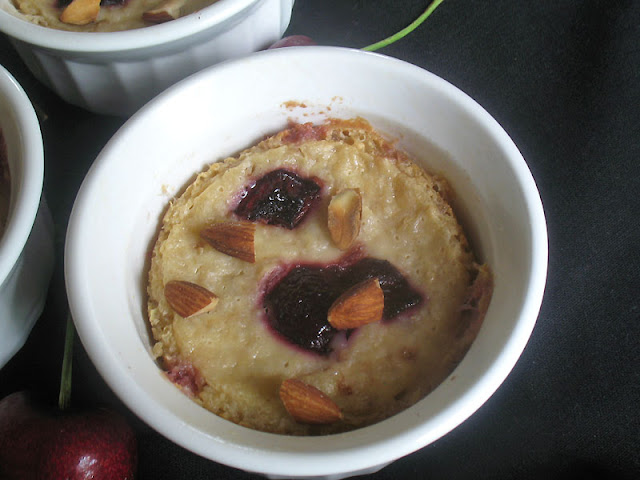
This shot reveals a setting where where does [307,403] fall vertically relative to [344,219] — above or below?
below

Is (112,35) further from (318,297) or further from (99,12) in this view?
(318,297)

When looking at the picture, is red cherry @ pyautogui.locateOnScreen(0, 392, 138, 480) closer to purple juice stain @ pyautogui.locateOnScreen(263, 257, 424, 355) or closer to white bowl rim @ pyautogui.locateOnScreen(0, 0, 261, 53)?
purple juice stain @ pyautogui.locateOnScreen(263, 257, 424, 355)

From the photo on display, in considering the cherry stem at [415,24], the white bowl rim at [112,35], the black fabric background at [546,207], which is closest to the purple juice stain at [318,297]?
the black fabric background at [546,207]

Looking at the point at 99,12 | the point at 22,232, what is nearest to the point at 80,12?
the point at 99,12

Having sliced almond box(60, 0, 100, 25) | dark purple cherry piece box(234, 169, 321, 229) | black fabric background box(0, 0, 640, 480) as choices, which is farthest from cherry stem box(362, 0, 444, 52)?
sliced almond box(60, 0, 100, 25)

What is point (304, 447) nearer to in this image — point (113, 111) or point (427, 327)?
point (427, 327)

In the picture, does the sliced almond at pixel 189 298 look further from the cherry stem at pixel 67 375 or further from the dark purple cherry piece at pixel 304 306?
the cherry stem at pixel 67 375

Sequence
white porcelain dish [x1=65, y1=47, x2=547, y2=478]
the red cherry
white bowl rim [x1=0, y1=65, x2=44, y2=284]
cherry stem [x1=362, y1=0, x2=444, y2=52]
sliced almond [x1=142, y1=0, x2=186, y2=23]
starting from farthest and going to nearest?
cherry stem [x1=362, y1=0, x2=444, y2=52] → sliced almond [x1=142, y1=0, x2=186, y2=23] → the red cherry → white bowl rim [x1=0, y1=65, x2=44, y2=284] → white porcelain dish [x1=65, y1=47, x2=547, y2=478]
